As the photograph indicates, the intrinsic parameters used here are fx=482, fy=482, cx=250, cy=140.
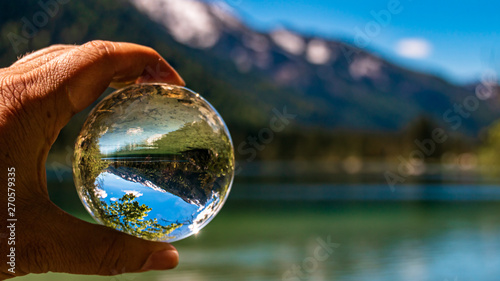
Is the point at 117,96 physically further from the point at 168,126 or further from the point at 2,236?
the point at 2,236

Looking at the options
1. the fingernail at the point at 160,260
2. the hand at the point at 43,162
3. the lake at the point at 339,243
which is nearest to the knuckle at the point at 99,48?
the hand at the point at 43,162

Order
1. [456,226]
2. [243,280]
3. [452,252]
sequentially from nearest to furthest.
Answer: [243,280] < [452,252] < [456,226]

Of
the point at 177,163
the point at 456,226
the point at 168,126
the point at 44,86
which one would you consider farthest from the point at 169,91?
the point at 456,226

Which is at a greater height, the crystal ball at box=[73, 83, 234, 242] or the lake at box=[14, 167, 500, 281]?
the lake at box=[14, 167, 500, 281]

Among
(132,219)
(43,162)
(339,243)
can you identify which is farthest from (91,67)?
(339,243)

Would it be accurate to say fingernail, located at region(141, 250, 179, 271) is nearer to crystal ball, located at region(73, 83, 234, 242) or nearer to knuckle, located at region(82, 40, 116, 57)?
crystal ball, located at region(73, 83, 234, 242)

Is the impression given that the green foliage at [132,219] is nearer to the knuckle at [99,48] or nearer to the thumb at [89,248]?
the thumb at [89,248]

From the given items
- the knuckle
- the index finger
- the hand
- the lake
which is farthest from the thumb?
the lake

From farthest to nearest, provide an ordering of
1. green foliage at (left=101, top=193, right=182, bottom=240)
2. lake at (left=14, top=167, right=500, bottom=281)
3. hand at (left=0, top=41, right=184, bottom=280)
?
lake at (left=14, top=167, right=500, bottom=281), green foliage at (left=101, top=193, right=182, bottom=240), hand at (left=0, top=41, right=184, bottom=280)
